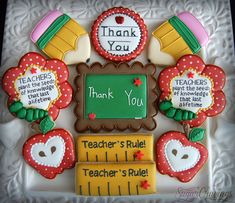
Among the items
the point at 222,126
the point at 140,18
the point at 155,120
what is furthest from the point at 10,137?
the point at 222,126

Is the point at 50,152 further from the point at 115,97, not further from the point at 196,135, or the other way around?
the point at 196,135

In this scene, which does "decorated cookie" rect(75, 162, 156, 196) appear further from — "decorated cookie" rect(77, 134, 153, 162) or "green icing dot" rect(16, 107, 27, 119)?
"green icing dot" rect(16, 107, 27, 119)

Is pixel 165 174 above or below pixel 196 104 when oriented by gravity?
below

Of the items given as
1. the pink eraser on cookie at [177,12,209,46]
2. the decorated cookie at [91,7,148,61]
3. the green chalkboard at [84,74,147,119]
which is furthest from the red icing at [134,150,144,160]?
the pink eraser on cookie at [177,12,209,46]

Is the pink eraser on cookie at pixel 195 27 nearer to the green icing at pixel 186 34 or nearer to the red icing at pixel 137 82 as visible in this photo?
the green icing at pixel 186 34

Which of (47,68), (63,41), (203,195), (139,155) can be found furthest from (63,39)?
(203,195)

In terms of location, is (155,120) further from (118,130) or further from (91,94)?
(91,94)

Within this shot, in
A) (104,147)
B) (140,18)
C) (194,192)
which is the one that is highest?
(140,18)
